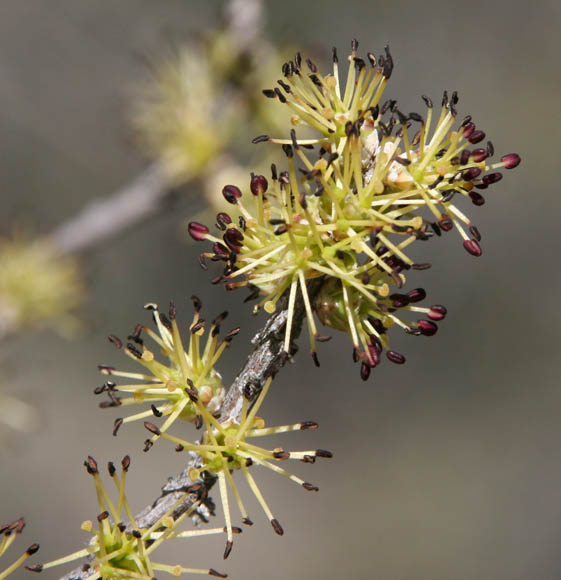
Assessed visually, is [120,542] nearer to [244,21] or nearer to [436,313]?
[436,313]

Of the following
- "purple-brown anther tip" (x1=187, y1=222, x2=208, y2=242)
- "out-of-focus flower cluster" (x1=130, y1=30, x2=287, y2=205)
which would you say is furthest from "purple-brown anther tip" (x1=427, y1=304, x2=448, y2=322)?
"out-of-focus flower cluster" (x1=130, y1=30, x2=287, y2=205)

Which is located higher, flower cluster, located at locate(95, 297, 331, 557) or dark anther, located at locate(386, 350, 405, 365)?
flower cluster, located at locate(95, 297, 331, 557)

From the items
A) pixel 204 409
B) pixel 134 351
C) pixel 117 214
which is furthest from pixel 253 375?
pixel 117 214

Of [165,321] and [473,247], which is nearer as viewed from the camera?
[473,247]

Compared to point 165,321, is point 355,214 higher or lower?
lower

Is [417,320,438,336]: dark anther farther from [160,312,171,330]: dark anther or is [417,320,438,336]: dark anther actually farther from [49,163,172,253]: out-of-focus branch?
[49,163,172,253]: out-of-focus branch

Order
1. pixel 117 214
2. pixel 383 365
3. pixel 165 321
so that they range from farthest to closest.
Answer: pixel 383 365, pixel 117 214, pixel 165 321

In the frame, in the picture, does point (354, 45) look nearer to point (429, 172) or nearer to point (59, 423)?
point (429, 172)
